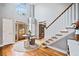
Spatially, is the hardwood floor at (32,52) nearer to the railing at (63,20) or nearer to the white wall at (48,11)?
the railing at (63,20)

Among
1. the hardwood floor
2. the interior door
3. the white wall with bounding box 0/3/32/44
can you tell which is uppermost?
the white wall with bounding box 0/3/32/44

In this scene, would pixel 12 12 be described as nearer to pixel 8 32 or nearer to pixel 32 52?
pixel 8 32

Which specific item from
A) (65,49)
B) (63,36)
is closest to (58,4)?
(63,36)

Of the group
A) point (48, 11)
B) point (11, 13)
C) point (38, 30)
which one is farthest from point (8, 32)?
point (48, 11)

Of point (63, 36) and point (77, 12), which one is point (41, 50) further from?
point (77, 12)

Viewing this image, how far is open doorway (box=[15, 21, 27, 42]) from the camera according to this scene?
2.16m

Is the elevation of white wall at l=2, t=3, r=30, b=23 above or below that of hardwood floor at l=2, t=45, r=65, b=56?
above

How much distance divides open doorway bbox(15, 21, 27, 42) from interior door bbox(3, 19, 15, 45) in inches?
3.0

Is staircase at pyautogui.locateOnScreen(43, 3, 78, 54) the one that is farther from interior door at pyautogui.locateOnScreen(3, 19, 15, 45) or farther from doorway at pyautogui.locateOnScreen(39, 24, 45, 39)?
interior door at pyautogui.locateOnScreen(3, 19, 15, 45)

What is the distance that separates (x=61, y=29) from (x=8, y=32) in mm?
816

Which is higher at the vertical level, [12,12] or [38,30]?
[12,12]

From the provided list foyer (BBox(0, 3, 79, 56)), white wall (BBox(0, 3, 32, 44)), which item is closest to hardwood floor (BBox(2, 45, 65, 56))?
foyer (BBox(0, 3, 79, 56))

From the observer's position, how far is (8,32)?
2182mm

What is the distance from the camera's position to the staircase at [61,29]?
2.12 m
